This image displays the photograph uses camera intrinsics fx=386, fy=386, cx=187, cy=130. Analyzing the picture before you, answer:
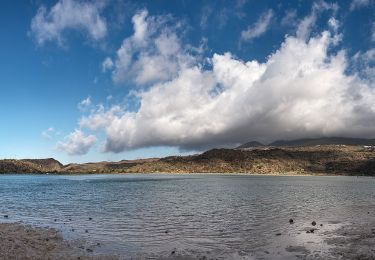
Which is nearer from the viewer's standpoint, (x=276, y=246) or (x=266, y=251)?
(x=266, y=251)

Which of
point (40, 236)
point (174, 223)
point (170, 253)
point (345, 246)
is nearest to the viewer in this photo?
point (170, 253)

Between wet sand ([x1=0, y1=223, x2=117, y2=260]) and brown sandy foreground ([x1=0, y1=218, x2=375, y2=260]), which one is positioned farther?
brown sandy foreground ([x1=0, y1=218, x2=375, y2=260])

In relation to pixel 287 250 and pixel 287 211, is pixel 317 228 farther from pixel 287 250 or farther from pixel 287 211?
pixel 287 211

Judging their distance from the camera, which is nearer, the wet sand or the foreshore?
the wet sand

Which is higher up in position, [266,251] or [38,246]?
[38,246]

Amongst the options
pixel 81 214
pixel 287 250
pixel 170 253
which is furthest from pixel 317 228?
pixel 81 214

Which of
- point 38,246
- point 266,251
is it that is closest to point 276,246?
point 266,251

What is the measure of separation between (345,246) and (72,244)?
22.3m

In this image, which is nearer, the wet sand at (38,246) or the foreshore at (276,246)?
the wet sand at (38,246)

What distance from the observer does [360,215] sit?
172ft

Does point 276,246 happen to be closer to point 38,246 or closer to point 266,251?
point 266,251

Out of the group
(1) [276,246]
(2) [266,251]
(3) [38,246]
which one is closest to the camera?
(2) [266,251]

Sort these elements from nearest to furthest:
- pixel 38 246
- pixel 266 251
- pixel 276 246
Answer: pixel 266 251
pixel 38 246
pixel 276 246

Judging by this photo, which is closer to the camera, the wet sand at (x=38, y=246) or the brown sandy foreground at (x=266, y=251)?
the wet sand at (x=38, y=246)
